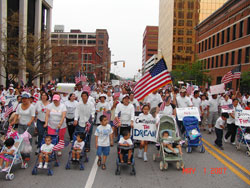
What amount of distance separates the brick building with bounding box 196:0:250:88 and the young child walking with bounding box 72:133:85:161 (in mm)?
28200

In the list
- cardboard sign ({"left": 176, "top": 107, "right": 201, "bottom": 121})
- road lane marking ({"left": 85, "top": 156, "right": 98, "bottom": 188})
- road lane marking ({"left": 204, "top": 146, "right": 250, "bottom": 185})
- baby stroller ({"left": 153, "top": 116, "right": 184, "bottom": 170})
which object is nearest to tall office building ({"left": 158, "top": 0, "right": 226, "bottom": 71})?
cardboard sign ({"left": 176, "top": 107, "right": 201, "bottom": 121})

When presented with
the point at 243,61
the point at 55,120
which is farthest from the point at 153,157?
the point at 243,61

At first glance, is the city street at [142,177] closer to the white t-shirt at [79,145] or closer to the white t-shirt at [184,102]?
the white t-shirt at [79,145]

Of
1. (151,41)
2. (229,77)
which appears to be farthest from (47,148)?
(151,41)

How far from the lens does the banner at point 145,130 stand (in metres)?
7.57

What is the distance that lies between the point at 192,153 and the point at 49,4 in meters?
43.7

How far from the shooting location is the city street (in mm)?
5688

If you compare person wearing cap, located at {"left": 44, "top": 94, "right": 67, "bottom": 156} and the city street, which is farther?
person wearing cap, located at {"left": 44, "top": 94, "right": 67, "bottom": 156}

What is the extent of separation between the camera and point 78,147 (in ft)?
21.9

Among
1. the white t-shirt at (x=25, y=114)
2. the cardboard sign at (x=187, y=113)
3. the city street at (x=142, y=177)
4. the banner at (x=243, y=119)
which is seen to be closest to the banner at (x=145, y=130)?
the city street at (x=142, y=177)

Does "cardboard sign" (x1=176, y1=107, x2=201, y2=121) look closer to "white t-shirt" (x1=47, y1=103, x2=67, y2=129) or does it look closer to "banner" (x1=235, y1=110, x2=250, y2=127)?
"banner" (x1=235, y1=110, x2=250, y2=127)

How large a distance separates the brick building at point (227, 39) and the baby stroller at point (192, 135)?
972 inches

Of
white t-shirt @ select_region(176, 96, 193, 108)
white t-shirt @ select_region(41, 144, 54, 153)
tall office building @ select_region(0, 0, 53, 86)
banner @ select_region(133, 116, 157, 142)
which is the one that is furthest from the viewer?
tall office building @ select_region(0, 0, 53, 86)

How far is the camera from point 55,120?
24.3 ft
